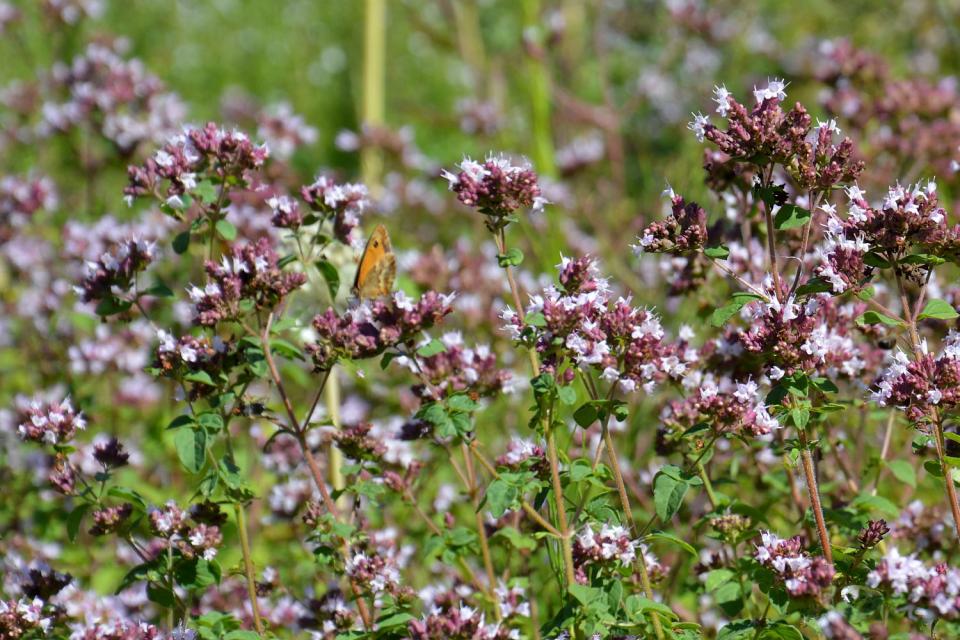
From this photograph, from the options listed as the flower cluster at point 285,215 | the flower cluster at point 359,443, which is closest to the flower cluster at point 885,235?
the flower cluster at point 359,443

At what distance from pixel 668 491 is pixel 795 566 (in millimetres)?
267

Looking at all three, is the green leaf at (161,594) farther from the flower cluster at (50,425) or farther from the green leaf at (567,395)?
the green leaf at (567,395)

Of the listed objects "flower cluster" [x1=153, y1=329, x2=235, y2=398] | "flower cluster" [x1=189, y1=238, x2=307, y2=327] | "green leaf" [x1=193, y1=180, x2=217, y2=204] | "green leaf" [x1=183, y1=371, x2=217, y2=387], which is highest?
"green leaf" [x1=193, y1=180, x2=217, y2=204]

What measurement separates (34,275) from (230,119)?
268 centimetres

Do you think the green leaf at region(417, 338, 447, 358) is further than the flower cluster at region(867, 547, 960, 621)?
Yes

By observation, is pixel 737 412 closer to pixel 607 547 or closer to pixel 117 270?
pixel 607 547

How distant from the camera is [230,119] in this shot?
7352mm

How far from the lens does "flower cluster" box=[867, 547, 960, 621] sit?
1766 mm

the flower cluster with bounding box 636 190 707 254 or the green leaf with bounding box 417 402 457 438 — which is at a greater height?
the flower cluster with bounding box 636 190 707 254

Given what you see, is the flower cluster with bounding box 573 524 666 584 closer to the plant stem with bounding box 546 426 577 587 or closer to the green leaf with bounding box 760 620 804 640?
the plant stem with bounding box 546 426 577 587

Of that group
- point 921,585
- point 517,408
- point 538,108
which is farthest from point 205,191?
point 538,108

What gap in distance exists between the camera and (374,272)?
8.67 feet

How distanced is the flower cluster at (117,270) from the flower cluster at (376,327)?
1.82 feet

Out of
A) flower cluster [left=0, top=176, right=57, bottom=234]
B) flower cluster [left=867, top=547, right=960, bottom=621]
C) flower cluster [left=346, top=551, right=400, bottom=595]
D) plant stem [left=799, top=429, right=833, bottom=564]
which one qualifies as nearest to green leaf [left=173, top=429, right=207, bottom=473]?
flower cluster [left=346, top=551, right=400, bottom=595]
